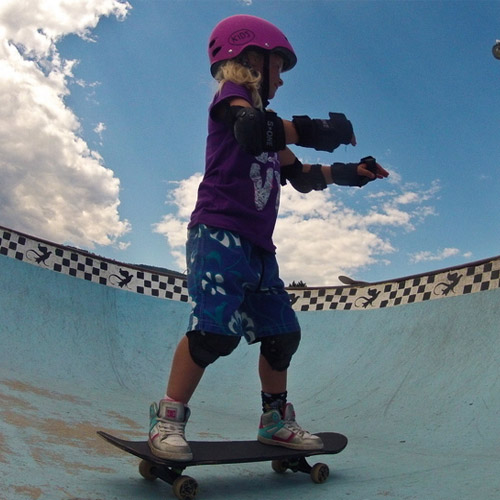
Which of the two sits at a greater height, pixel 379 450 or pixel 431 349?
pixel 431 349

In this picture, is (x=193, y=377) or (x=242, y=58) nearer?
(x=193, y=377)

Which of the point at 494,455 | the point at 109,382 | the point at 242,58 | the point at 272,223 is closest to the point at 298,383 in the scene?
the point at 109,382

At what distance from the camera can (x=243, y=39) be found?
192cm

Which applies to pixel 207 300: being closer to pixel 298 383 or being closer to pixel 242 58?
pixel 242 58

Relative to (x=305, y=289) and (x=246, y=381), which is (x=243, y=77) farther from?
(x=305, y=289)

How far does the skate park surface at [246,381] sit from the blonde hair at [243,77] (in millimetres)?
1454

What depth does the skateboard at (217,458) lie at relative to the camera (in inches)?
61.0

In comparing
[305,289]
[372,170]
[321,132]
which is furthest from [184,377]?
[305,289]

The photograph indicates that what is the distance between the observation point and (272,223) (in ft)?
6.49

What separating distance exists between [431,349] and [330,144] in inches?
123

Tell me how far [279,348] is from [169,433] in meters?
0.54

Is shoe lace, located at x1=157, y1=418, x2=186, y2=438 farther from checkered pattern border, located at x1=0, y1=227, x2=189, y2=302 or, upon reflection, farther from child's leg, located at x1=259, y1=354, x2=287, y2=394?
checkered pattern border, located at x1=0, y1=227, x2=189, y2=302

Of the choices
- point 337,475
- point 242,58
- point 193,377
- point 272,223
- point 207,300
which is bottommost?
point 337,475

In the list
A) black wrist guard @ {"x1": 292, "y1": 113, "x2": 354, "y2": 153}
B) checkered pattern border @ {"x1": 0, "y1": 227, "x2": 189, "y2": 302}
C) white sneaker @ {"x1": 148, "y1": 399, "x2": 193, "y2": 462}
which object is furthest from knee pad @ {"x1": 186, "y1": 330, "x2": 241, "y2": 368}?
checkered pattern border @ {"x1": 0, "y1": 227, "x2": 189, "y2": 302}
